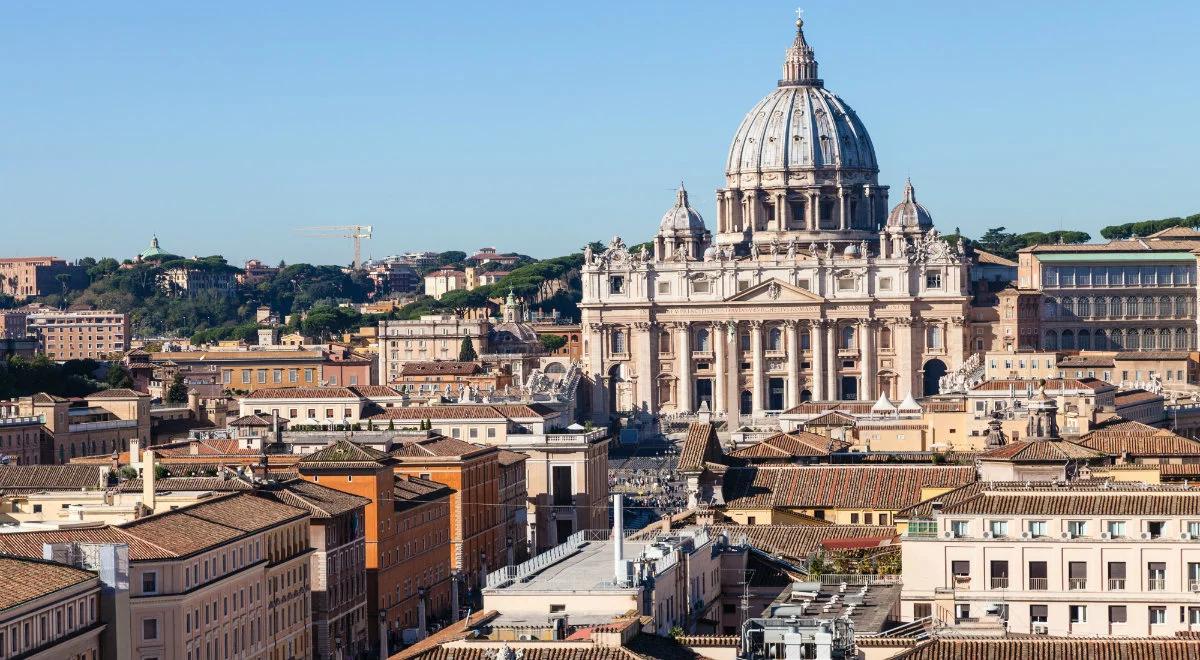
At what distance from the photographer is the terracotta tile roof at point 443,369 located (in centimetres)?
12775

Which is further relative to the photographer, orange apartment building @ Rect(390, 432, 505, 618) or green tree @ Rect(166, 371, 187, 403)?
green tree @ Rect(166, 371, 187, 403)

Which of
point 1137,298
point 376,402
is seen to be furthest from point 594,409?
point 376,402

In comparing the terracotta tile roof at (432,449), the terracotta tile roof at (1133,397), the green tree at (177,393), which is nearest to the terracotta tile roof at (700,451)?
the terracotta tile roof at (432,449)

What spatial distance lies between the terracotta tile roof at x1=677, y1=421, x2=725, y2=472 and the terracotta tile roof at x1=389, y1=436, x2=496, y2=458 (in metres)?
7.14

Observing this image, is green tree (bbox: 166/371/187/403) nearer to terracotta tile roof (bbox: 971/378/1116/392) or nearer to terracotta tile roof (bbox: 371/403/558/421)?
terracotta tile roof (bbox: 371/403/558/421)

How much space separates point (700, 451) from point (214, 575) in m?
16.8

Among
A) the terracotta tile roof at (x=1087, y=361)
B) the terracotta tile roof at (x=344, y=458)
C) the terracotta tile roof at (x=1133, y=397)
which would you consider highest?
the terracotta tile roof at (x=1087, y=361)

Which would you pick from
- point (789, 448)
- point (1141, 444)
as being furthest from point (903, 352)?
point (1141, 444)

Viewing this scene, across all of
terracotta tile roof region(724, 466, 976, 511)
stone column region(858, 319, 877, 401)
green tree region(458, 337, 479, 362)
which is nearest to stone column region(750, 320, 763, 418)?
stone column region(858, 319, 877, 401)

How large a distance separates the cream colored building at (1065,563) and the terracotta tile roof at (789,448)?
74.8ft

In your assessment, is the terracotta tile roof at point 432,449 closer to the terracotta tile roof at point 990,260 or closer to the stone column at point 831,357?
the stone column at point 831,357

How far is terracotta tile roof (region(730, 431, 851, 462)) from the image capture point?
6078cm

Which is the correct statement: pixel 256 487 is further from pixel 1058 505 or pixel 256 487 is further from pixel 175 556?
pixel 1058 505

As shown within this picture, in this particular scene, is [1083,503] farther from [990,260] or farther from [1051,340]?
[990,260]
